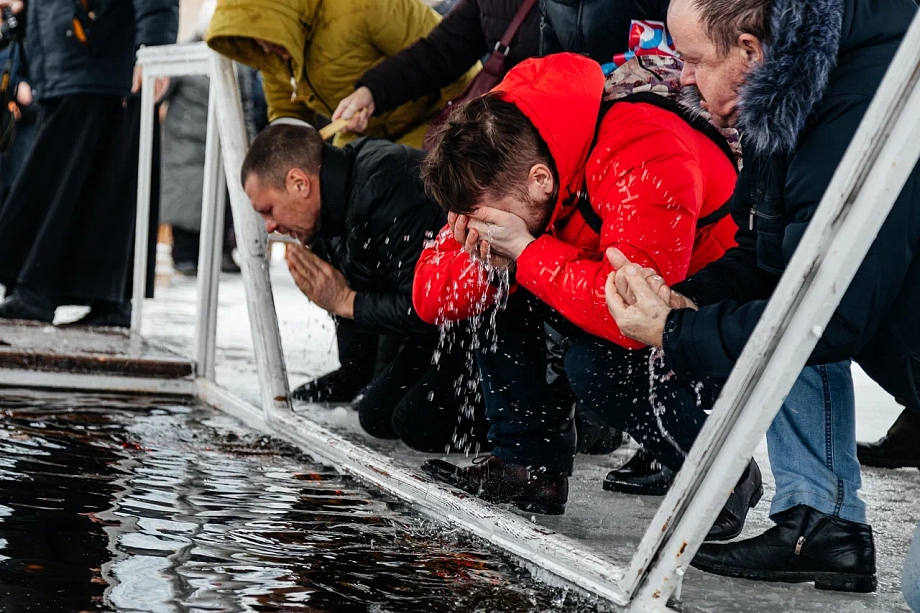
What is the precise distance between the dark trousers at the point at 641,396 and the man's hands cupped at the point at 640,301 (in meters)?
0.35

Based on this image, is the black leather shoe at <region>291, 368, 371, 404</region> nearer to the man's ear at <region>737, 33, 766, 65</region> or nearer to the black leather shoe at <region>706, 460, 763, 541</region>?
the black leather shoe at <region>706, 460, 763, 541</region>

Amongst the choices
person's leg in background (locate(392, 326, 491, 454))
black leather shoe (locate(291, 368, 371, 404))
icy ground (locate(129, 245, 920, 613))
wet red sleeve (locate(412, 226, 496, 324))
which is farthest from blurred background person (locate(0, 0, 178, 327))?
wet red sleeve (locate(412, 226, 496, 324))

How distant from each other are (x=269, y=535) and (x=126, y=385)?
1.78m

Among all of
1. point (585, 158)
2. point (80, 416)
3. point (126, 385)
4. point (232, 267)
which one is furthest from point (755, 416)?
point (232, 267)

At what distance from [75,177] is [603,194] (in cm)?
301

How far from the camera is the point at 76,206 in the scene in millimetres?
4570

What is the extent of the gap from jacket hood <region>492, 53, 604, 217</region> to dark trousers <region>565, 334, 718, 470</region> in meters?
0.29

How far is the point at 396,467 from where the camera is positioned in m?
2.48

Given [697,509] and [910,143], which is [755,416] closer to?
[697,509]

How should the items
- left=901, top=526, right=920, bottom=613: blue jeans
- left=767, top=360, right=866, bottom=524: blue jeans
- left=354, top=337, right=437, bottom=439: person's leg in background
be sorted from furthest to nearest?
left=354, top=337, right=437, bottom=439: person's leg in background → left=767, top=360, right=866, bottom=524: blue jeans → left=901, top=526, right=920, bottom=613: blue jeans

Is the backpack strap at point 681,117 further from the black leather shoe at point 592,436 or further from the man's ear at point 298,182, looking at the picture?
the man's ear at point 298,182

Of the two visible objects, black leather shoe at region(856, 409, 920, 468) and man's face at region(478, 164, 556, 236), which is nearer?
man's face at region(478, 164, 556, 236)

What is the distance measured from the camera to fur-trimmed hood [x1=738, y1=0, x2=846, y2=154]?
162 centimetres

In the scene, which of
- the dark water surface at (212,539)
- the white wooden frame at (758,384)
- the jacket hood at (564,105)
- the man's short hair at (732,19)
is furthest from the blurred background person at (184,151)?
the man's short hair at (732,19)
